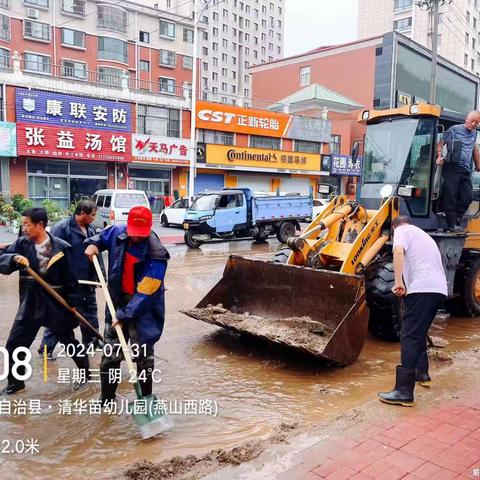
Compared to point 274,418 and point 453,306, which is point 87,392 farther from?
point 453,306

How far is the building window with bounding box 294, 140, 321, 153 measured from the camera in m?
32.8

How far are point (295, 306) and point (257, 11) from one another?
278ft

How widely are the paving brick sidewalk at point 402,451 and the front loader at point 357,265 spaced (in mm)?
1076

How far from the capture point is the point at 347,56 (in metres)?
40.3

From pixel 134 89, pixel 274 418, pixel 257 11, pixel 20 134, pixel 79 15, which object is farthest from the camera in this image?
pixel 257 11

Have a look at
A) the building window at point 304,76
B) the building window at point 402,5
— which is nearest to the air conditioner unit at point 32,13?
the building window at point 304,76

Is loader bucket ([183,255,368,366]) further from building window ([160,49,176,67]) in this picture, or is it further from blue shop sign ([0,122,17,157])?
building window ([160,49,176,67])

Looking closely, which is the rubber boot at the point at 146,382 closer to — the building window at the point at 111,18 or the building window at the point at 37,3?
the building window at the point at 37,3

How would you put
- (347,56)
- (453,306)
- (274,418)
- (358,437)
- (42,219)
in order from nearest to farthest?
(358,437)
(274,418)
(42,219)
(453,306)
(347,56)

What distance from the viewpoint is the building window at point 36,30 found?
33.2 meters

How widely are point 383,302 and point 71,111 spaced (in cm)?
2095

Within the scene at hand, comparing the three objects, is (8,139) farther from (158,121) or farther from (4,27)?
(4,27)

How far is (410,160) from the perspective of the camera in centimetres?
670

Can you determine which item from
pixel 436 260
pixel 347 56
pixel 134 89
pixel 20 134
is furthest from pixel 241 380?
pixel 347 56
